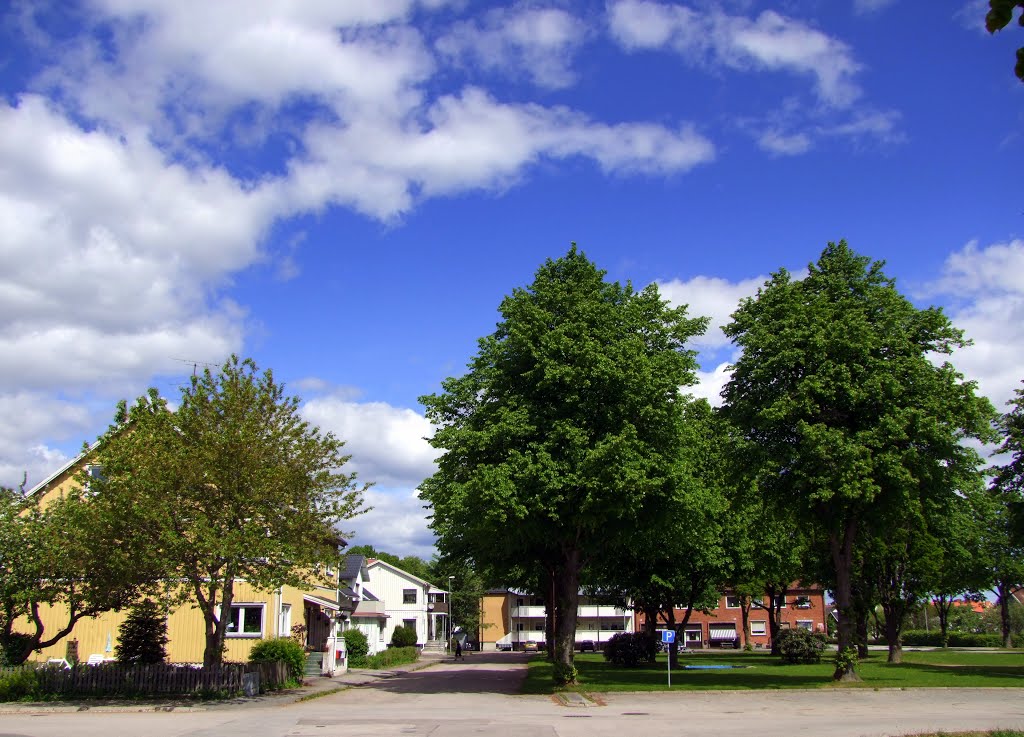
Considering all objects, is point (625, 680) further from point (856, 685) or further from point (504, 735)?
point (504, 735)

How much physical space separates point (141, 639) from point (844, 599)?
84.4ft

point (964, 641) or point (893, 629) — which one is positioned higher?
point (893, 629)

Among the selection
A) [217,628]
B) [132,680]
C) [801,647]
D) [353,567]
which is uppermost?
[217,628]

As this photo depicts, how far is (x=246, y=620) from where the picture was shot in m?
35.8

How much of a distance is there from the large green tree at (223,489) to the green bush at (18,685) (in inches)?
196

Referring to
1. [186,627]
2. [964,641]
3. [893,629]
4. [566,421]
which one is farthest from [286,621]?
[964,641]

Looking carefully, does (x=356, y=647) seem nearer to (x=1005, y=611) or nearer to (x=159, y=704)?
(x=159, y=704)

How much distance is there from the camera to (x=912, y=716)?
63.9ft

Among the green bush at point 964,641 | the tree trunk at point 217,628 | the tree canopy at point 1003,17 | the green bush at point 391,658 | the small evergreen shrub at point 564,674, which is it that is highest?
the tree canopy at point 1003,17

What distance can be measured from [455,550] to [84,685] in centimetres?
1674

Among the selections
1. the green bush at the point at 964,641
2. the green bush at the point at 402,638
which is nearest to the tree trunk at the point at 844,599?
the green bush at the point at 402,638

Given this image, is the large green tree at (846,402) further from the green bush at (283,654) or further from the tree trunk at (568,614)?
the green bush at (283,654)

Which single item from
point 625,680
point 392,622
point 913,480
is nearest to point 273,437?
point 625,680

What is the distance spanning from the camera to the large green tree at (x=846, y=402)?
28266 millimetres
